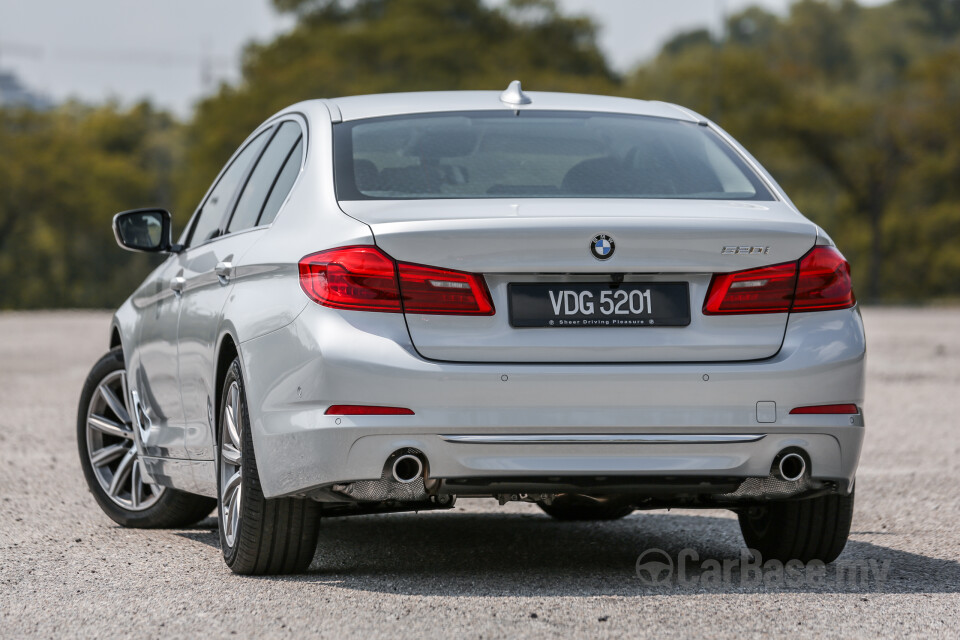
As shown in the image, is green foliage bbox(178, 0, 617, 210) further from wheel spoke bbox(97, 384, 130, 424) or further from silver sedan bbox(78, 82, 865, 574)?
silver sedan bbox(78, 82, 865, 574)

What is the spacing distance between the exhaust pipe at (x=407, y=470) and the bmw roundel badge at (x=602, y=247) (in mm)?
829

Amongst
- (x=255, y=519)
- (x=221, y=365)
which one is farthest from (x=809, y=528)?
(x=221, y=365)

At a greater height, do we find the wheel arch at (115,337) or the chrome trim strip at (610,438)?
the chrome trim strip at (610,438)

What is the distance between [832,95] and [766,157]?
33.2 feet

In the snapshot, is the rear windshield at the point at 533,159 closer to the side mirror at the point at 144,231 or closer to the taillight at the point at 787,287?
the taillight at the point at 787,287

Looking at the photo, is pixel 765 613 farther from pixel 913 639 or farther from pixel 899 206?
Answer: pixel 899 206

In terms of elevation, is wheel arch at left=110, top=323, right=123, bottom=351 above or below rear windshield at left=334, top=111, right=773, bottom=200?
below

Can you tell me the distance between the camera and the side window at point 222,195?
6.81 metres

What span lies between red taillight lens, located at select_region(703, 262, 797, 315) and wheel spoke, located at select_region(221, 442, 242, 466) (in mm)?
1708

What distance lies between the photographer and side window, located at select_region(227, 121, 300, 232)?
6160 millimetres

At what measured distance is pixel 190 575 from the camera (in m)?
5.78

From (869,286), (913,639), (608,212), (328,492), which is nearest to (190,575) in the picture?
(328,492)
